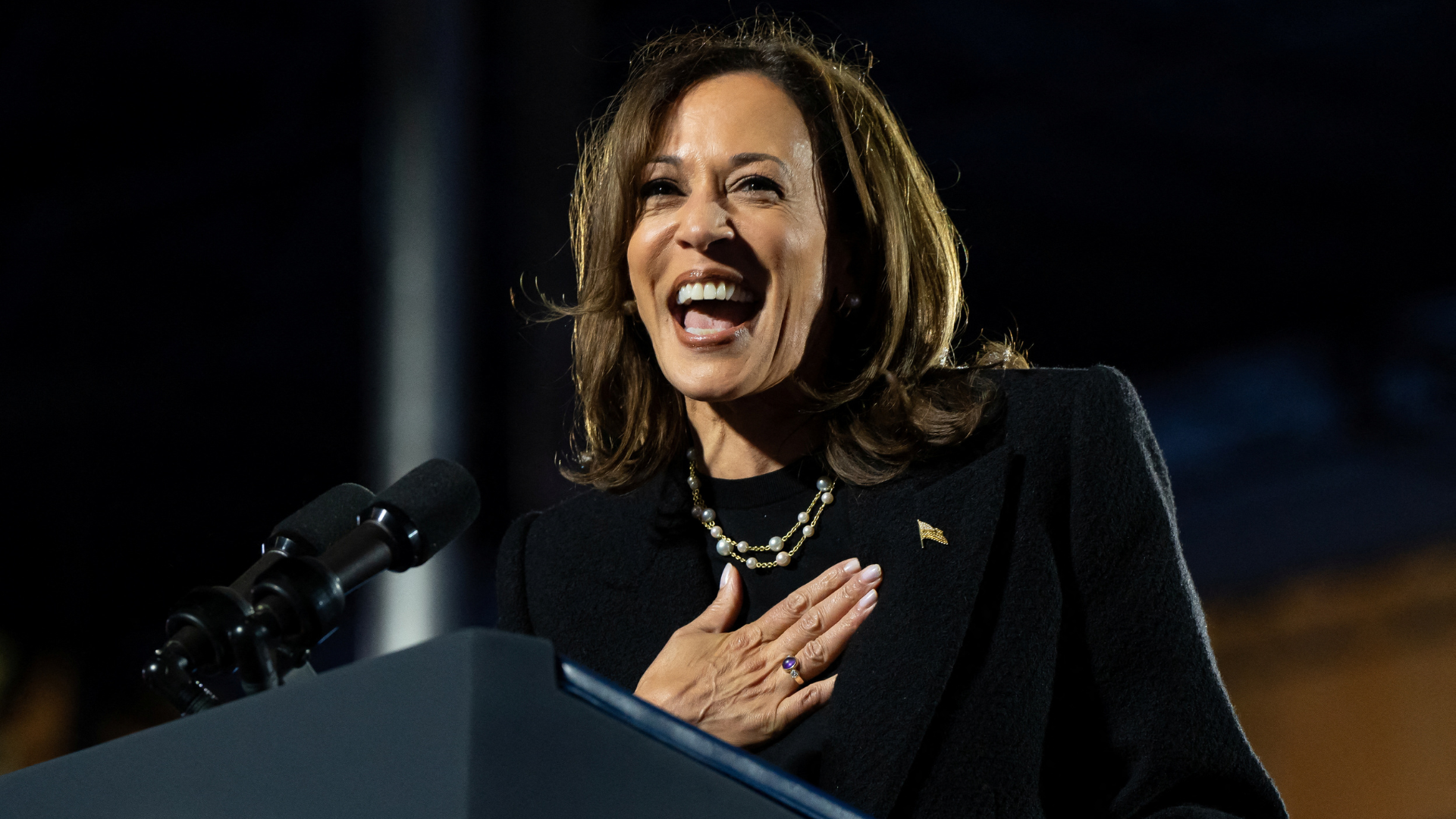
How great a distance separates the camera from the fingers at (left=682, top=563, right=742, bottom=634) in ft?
4.46

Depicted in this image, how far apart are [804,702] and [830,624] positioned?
0.09m

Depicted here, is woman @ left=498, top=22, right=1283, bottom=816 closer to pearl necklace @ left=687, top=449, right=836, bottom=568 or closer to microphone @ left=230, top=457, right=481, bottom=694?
pearl necklace @ left=687, top=449, right=836, bottom=568

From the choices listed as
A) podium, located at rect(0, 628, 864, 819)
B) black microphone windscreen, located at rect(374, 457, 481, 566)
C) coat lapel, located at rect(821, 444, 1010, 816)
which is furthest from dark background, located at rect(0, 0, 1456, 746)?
podium, located at rect(0, 628, 864, 819)

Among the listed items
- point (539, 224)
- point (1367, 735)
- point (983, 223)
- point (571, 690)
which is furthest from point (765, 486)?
point (983, 223)

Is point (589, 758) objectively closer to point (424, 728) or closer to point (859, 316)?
point (424, 728)

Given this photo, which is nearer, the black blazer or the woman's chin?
the black blazer

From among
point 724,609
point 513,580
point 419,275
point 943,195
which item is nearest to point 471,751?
point 724,609

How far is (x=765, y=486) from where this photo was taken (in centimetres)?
147

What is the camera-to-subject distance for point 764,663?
49.6 inches

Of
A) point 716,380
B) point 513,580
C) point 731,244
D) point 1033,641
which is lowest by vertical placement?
point 513,580

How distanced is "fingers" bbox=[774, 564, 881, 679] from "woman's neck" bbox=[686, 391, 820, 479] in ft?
0.76

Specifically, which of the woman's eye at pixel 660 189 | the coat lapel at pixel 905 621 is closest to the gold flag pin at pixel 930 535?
the coat lapel at pixel 905 621

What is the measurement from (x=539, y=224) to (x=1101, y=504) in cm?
214

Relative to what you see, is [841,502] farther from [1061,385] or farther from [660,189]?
[660,189]
